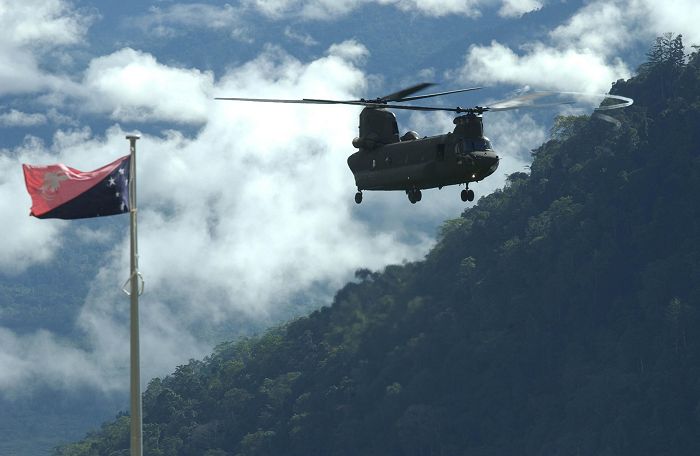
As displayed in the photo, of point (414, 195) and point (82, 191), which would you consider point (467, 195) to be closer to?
point (414, 195)

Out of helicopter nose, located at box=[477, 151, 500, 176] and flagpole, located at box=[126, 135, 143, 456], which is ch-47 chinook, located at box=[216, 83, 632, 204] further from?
flagpole, located at box=[126, 135, 143, 456]

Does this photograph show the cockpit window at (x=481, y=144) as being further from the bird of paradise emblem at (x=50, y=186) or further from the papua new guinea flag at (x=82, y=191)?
the bird of paradise emblem at (x=50, y=186)

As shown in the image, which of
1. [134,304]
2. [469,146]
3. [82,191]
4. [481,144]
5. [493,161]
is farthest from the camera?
[481,144]

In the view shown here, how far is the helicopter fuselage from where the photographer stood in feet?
255

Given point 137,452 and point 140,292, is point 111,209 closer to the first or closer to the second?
point 140,292

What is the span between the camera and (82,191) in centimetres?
4575

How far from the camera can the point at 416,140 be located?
81.6 meters

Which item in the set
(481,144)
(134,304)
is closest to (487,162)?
(481,144)

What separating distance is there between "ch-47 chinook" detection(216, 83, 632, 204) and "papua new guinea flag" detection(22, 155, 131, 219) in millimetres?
29654

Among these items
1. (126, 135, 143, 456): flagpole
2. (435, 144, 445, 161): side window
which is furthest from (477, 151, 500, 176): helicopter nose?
(126, 135, 143, 456): flagpole

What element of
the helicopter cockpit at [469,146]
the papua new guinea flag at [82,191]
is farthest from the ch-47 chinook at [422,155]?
the papua new guinea flag at [82,191]

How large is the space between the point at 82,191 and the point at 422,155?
35.7m

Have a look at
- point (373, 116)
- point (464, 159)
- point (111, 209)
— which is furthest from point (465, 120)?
point (111, 209)

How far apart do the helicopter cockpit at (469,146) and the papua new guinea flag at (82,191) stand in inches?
1343
